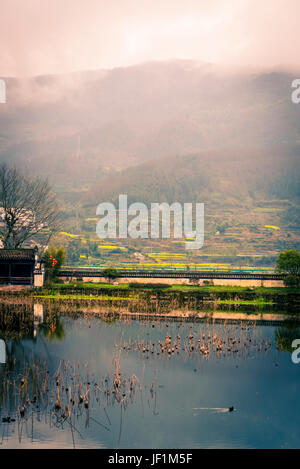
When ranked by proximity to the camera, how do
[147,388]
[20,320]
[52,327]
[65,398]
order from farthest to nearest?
1. [20,320]
2. [52,327]
3. [147,388]
4. [65,398]

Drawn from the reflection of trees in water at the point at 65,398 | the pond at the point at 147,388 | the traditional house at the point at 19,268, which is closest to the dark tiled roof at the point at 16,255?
the traditional house at the point at 19,268

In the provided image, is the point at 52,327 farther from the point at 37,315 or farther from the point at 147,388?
the point at 147,388

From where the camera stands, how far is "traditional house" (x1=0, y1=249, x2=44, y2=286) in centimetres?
4753

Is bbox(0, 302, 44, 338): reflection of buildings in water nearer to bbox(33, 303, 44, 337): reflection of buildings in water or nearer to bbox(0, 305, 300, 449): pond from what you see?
bbox(33, 303, 44, 337): reflection of buildings in water

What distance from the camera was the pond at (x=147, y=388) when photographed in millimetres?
14898

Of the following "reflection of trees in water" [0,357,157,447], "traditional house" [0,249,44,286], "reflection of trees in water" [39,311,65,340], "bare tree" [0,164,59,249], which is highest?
"bare tree" [0,164,59,249]

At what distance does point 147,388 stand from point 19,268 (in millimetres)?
31913

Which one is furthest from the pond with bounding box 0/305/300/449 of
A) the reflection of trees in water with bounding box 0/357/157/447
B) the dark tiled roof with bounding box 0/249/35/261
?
the dark tiled roof with bounding box 0/249/35/261

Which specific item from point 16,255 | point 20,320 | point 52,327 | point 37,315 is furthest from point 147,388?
point 16,255

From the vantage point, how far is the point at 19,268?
48156 mm

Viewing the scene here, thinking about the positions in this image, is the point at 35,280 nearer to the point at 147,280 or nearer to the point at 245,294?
the point at 147,280

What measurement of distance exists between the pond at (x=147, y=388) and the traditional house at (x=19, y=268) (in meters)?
18.3

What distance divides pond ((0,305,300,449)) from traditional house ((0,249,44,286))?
18322 millimetres

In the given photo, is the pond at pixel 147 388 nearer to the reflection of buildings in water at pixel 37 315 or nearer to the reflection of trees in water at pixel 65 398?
the reflection of trees in water at pixel 65 398
